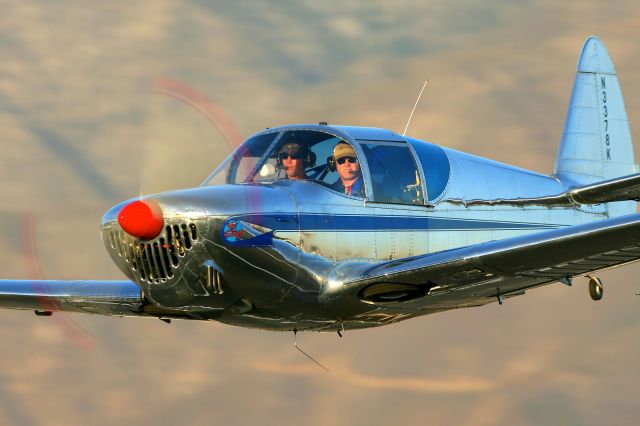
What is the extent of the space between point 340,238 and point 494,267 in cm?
218

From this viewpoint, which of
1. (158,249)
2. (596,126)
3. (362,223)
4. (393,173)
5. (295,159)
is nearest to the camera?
(158,249)

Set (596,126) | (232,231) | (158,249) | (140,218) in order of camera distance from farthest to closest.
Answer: (596,126) < (232,231) < (158,249) < (140,218)

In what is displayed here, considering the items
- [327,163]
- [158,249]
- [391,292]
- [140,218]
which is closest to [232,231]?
[158,249]

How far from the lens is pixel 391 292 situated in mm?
15164

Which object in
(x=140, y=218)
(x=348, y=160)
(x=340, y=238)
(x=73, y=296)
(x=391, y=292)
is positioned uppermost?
(x=348, y=160)

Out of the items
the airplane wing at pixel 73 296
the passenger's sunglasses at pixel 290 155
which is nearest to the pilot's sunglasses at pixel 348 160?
the passenger's sunglasses at pixel 290 155

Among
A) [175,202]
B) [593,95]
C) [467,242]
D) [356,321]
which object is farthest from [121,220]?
[593,95]

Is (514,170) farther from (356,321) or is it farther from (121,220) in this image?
(121,220)

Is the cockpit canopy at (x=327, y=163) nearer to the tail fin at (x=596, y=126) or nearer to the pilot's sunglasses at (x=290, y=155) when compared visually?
the pilot's sunglasses at (x=290, y=155)

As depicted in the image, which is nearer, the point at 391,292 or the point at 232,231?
the point at 232,231

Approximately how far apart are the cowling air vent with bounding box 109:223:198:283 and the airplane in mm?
17

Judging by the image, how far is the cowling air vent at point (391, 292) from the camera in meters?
15.0

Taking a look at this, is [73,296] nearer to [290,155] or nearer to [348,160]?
[290,155]

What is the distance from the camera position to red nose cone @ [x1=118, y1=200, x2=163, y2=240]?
534 inches
